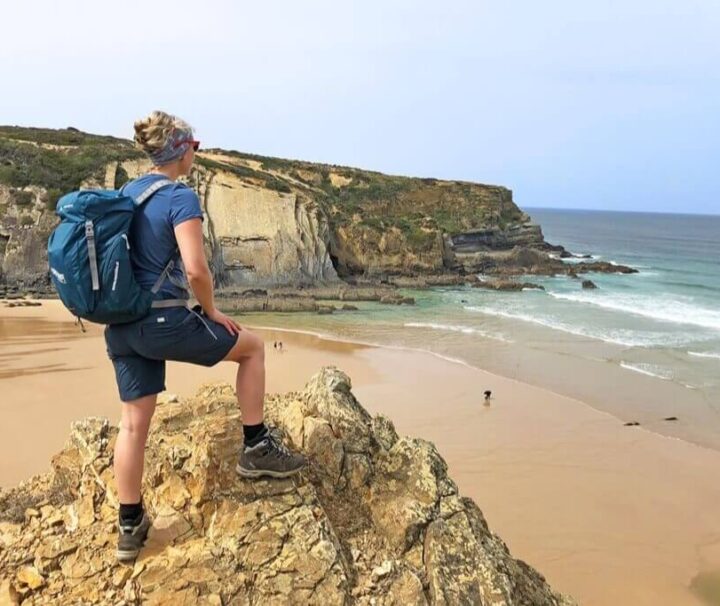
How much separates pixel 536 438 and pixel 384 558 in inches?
397

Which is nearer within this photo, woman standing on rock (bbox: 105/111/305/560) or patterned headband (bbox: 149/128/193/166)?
woman standing on rock (bbox: 105/111/305/560)

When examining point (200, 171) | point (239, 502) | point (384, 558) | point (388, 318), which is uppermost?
point (200, 171)

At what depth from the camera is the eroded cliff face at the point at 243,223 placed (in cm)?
3350

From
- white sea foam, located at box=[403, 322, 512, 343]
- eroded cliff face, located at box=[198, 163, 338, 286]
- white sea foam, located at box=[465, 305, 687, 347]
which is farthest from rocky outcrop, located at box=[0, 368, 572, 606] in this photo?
eroded cliff face, located at box=[198, 163, 338, 286]

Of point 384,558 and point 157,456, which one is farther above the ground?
point 157,456

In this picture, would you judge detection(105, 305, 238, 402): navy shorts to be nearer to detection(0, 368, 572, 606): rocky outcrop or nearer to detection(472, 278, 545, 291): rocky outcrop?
detection(0, 368, 572, 606): rocky outcrop

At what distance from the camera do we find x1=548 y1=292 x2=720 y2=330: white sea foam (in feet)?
99.5

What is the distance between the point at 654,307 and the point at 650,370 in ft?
56.6

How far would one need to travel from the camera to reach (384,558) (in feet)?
11.3

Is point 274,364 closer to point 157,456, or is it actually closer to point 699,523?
point 699,523

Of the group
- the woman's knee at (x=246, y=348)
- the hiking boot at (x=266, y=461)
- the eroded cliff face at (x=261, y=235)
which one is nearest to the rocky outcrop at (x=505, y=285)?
the eroded cliff face at (x=261, y=235)

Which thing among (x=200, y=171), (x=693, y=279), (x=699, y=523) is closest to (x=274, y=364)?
(x=699, y=523)

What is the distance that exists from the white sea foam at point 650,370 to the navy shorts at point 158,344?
18.1 m

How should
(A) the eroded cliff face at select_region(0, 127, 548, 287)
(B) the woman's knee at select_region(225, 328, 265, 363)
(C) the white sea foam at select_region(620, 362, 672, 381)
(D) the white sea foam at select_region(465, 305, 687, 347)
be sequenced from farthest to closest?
(A) the eroded cliff face at select_region(0, 127, 548, 287)
(D) the white sea foam at select_region(465, 305, 687, 347)
(C) the white sea foam at select_region(620, 362, 672, 381)
(B) the woman's knee at select_region(225, 328, 265, 363)
